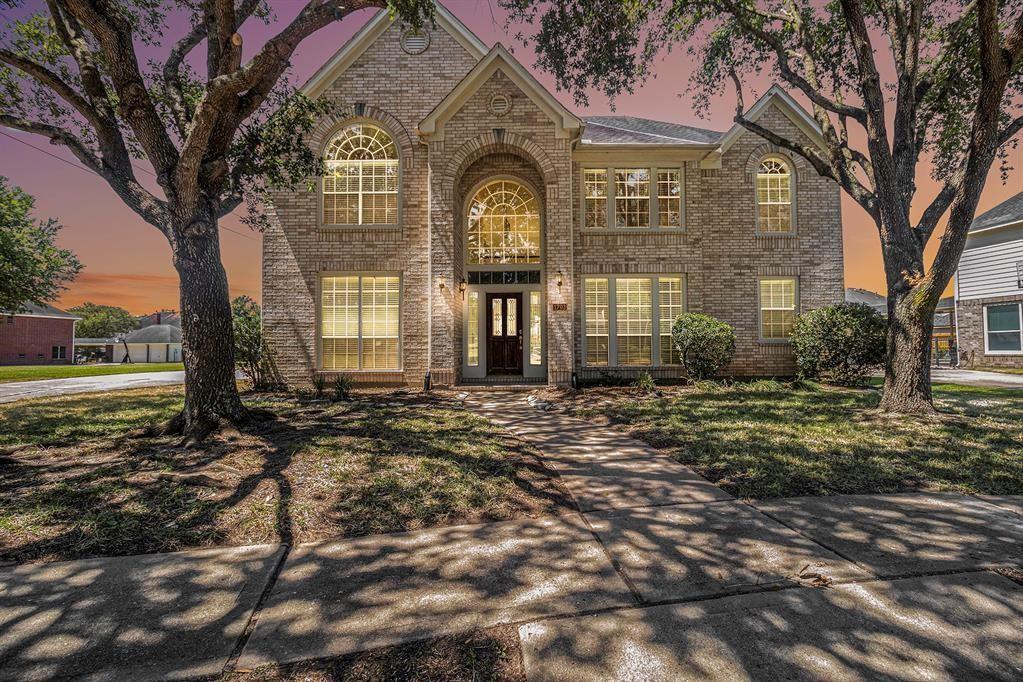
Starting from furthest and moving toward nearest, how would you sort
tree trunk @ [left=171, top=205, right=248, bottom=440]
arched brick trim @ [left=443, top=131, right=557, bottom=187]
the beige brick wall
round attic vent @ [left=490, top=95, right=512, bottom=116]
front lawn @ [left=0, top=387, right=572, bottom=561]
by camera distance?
the beige brick wall
round attic vent @ [left=490, top=95, right=512, bottom=116]
arched brick trim @ [left=443, top=131, right=557, bottom=187]
tree trunk @ [left=171, top=205, right=248, bottom=440]
front lawn @ [left=0, top=387, right=572, bottom=561]

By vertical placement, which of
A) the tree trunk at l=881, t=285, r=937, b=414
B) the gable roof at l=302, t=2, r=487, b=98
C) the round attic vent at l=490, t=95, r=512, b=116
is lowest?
the tree trunk at l=881, t=285, r=937, b=414

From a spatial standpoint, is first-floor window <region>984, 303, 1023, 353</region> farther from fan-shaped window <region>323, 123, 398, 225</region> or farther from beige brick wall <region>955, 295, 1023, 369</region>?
fan-shaped window <region>323, 123, 398, 225</region>

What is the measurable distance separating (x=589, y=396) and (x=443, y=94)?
31.4ft

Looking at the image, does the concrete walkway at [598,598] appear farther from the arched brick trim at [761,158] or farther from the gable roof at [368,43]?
the gable roof at [368,43]

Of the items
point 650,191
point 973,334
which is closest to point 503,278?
point 650,191

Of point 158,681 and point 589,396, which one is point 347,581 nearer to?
point 158,681

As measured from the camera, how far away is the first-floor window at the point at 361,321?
41.5 ft

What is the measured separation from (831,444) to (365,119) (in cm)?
1328

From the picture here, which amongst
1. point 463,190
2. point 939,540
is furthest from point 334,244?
point 939,540

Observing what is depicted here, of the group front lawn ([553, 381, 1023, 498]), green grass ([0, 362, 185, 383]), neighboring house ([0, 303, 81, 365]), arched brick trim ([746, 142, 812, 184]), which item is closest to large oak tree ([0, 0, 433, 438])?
front lawn ([553, 381, 1023, 498])

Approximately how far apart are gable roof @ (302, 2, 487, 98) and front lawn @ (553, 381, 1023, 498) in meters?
11.0

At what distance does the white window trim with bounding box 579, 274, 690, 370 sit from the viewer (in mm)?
13234

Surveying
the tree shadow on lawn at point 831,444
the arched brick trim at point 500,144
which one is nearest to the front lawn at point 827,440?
the tree shadow on lawn at point 831,444

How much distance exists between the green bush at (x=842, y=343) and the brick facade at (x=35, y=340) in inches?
2497
